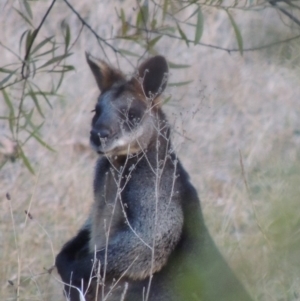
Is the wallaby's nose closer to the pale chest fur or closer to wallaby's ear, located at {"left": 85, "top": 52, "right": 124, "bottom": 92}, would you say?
the pale chest fur

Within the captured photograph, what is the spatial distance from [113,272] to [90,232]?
1.38 ft

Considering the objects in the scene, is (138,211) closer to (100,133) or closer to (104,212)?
(104,212)

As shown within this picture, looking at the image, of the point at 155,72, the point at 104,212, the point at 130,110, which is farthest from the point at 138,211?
the point at 155,72

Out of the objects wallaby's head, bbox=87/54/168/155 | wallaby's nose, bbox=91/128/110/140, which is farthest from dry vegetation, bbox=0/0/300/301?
wallaby's nose, bbox=91/128/110/140

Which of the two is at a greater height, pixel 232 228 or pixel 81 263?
pixel 81 263

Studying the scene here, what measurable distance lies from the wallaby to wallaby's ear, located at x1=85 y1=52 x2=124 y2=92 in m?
0.01

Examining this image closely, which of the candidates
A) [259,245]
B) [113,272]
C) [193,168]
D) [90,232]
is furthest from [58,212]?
[259,245]

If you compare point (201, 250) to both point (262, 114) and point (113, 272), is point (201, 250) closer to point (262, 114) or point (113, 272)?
point (113, 272)

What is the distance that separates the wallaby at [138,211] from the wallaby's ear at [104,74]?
0.04ft

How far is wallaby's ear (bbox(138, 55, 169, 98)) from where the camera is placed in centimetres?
376

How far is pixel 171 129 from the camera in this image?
150 inches

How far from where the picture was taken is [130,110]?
3.77 meters

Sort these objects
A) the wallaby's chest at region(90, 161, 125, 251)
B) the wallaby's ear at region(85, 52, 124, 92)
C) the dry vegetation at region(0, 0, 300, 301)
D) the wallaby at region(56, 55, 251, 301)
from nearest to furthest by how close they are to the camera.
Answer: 1. the wallaby at region(56, 55, 251, 301)
2. the wallaby's chest at region(90, 161, 125, 251)
3. the wallaby's ear at region(85, 52, 124, 92)
4. the dry vegetation at region(0, 0, 300, 301)

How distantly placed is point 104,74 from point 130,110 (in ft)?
1.03
